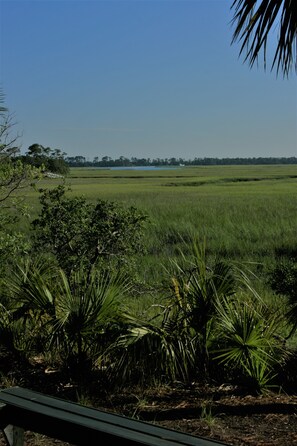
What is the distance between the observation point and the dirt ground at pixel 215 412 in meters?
4.32

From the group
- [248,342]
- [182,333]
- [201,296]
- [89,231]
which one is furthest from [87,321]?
[89,231]

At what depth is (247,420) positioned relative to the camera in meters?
4.64

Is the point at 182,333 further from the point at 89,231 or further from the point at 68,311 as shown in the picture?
the point at 89,231

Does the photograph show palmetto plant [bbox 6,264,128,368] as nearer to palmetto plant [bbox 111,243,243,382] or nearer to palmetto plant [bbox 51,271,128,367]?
palmetto plant [bbox 51,271,128,367]

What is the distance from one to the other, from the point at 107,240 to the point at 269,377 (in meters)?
3.73

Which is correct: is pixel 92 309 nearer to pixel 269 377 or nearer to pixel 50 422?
pixel 269 377

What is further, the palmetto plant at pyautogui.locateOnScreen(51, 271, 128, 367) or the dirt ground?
the palmetto plant at pyautogui.locateOnScreen(51, 271, 128, 367)

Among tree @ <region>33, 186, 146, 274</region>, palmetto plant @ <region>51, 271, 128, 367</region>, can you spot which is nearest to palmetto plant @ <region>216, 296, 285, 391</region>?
palmetto plant @ <region>51, 271, 128, 367</region>

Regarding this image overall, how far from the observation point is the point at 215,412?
4.81 m

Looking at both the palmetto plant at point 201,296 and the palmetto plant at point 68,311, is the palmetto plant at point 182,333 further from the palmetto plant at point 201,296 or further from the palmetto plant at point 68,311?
the palmetto plant at point 68,311

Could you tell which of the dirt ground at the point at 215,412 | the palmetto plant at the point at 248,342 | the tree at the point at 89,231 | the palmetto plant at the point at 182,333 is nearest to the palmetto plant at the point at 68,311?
the palmetto plant at the point at 182,333

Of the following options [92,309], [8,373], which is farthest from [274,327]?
[8,373]

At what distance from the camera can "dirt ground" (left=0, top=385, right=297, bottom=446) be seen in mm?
4324

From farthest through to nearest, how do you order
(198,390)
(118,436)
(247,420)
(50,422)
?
(198,390) → (247,420) → (50,422) → (118,436)
